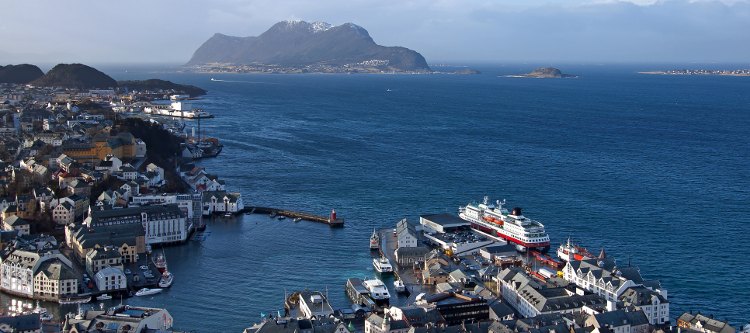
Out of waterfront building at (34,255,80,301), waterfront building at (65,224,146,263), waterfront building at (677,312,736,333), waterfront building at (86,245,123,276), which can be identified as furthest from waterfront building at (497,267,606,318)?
waterfront building at (34,255,80,301)

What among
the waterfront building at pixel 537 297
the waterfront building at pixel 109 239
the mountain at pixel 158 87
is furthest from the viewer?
the mountain at pixel 158 87

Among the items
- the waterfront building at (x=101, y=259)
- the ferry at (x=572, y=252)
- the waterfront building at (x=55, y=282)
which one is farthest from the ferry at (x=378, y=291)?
the waterfront building at (x=55, y=282)

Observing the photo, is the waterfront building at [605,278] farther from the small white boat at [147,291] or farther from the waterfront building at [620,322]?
the small white boat at [147,291]

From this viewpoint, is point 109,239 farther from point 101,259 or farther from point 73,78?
point 73,78

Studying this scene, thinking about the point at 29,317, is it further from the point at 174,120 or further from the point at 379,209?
the point at 174,120

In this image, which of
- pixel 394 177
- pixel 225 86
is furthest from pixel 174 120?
pixel 225 86

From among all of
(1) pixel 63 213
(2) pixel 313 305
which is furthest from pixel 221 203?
(2) pixel 313 305
